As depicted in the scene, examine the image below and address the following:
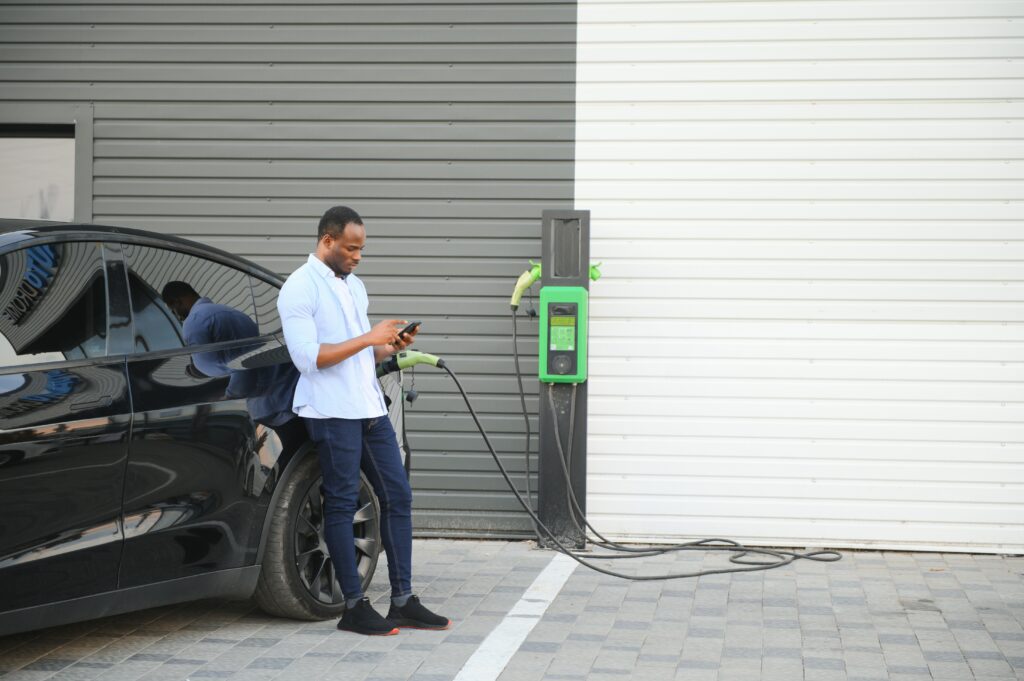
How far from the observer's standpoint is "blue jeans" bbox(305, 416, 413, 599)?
526cm

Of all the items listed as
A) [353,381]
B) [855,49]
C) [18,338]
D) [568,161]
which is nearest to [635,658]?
[353,381]

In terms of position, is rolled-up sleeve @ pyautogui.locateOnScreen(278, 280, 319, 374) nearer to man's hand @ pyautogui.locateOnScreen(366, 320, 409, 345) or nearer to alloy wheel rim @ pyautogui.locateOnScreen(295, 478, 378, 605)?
man's hand @ pyautogui.locateOnScreen(366, 320, 409, 345)

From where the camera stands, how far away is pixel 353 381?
528 centimetres

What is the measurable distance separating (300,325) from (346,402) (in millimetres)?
374

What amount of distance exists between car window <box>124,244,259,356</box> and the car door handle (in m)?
0.31

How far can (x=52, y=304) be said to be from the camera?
4.63 metres

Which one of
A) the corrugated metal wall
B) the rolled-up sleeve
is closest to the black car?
the rolled-up sleeve

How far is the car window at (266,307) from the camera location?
18.7 ft

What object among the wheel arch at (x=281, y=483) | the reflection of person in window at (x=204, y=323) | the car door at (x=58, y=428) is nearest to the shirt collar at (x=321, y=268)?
the reflection of person in window at (x=204, y=323)

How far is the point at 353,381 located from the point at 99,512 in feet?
3.88

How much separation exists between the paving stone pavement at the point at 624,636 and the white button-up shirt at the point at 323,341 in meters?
0.98

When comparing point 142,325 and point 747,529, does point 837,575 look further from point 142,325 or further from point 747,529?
point 142,325

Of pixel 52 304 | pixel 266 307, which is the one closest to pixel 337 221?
pixel 266 307

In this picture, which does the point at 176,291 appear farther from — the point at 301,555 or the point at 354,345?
the point at 301,555
